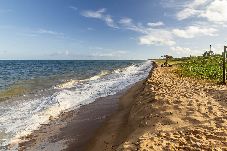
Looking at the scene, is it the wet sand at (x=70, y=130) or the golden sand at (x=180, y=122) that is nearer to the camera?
the golden sand at (x=180, y=122)

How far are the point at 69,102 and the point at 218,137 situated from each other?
1199cm

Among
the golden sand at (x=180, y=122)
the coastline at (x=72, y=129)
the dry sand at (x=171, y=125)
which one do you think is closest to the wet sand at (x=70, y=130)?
the coastline at (x=72, y=129)

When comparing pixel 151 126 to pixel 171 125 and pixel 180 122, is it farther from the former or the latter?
pixel 180 122

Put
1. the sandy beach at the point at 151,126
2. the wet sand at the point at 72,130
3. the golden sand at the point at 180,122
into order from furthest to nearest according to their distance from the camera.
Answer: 1. the wet sand at the point at 72,130
2. the sandy beach at the point at 151,126
3. the golden sand at the point at 180,122

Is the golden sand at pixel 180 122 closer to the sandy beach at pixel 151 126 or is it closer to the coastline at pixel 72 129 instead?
the sandy beach at pixel 151 126

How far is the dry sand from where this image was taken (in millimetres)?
7703

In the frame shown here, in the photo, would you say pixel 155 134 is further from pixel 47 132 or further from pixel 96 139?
pixel 47 132

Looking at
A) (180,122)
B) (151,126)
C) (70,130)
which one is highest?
(180,122)

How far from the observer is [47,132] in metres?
12.3

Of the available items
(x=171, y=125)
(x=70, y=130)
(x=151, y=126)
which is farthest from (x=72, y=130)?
(x=171, y=125)

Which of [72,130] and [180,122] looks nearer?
[180,122]

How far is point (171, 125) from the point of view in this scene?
30.1 feet

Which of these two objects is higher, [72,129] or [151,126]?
[151,126]

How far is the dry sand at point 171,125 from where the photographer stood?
7.70m
